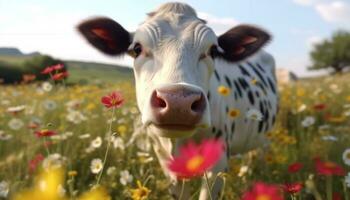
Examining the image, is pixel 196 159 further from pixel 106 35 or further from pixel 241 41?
pixel 241 41

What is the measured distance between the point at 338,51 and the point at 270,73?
141 ft

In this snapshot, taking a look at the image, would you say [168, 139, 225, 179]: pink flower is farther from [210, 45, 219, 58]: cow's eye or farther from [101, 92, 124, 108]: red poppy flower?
[210, 45, 219, 58]: cow's eye

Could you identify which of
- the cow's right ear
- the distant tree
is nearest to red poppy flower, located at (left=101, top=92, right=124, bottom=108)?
the cow's right ear

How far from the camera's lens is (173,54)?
251cm

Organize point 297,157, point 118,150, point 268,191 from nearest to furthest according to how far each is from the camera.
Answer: point 268,191
point 118,150
point 297,157

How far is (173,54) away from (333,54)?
4614 cm

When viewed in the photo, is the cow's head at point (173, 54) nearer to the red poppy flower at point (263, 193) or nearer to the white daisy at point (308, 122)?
the white daisy at point (308, 122)

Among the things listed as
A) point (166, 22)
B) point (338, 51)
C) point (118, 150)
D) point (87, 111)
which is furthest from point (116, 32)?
point (338, 51)

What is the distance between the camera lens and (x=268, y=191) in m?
0.50

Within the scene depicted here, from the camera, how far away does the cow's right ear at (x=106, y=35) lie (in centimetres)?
306

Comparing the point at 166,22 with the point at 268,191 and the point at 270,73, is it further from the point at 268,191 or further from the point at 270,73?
the point at 270,73

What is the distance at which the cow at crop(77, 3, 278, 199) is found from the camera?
1919 mm

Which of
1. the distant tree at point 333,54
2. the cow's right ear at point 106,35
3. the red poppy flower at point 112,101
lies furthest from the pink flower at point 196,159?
the distant tree at point 333,54

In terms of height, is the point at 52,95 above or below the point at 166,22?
below
